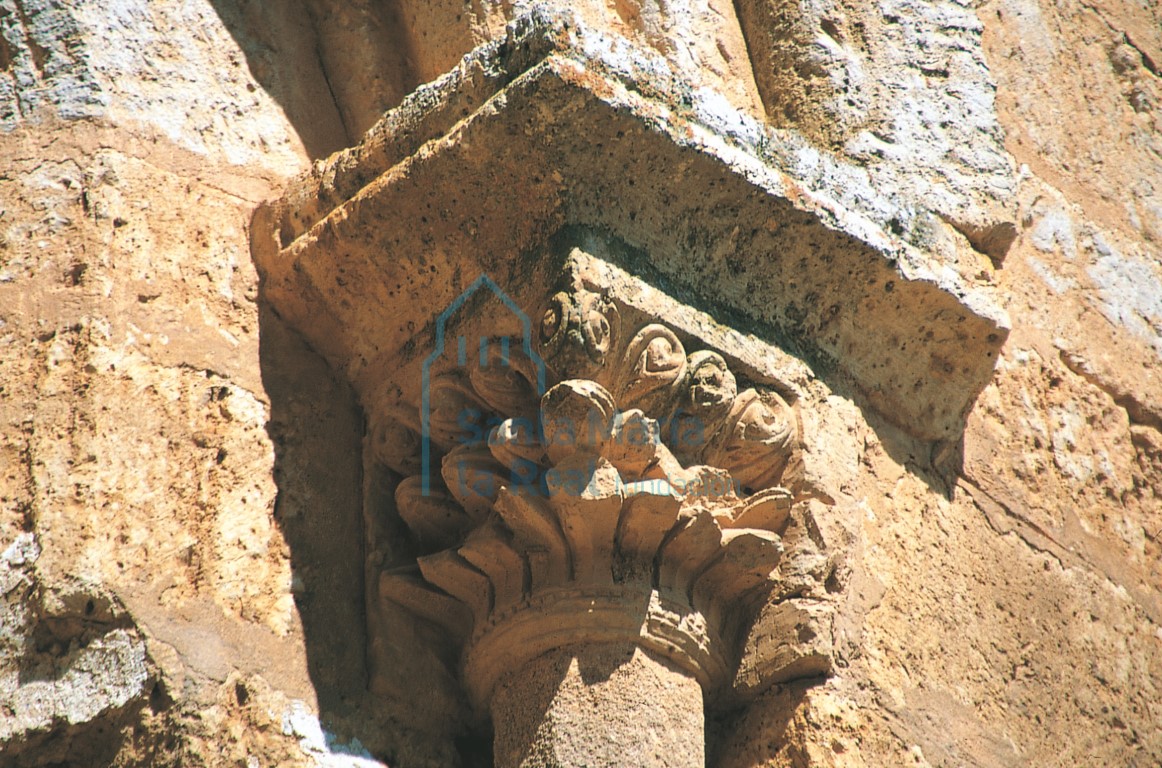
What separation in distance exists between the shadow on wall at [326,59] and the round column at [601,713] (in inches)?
48.4

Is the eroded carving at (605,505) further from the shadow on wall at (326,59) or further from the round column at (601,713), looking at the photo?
the shadow on wall at (326,59)

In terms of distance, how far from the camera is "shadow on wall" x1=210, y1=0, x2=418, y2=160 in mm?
2932

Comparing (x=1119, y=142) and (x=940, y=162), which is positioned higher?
(x=940, y=162)

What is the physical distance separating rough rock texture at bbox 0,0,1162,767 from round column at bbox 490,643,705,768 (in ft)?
0.51

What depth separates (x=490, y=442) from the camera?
2.24 meters

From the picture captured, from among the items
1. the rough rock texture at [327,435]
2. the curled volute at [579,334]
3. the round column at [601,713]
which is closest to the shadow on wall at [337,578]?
the rough rock texture at [327,435]

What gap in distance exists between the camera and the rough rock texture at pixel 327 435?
7.06ft

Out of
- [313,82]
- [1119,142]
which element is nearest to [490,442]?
[313,82]

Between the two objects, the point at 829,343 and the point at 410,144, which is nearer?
the point at 410,144

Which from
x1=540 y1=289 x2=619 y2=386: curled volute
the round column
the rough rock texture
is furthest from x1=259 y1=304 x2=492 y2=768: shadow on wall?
x1=540 y1=289 x2=619 y2=386: curled volute

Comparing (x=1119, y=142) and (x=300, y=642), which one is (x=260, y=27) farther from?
(x=1119, y=142)

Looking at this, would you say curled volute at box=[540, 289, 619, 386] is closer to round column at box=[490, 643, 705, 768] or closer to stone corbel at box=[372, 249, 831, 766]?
stone corbel at box=[372, 249, 831, 766]

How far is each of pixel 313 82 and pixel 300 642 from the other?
124 cm

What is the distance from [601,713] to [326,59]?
5.14 ft
